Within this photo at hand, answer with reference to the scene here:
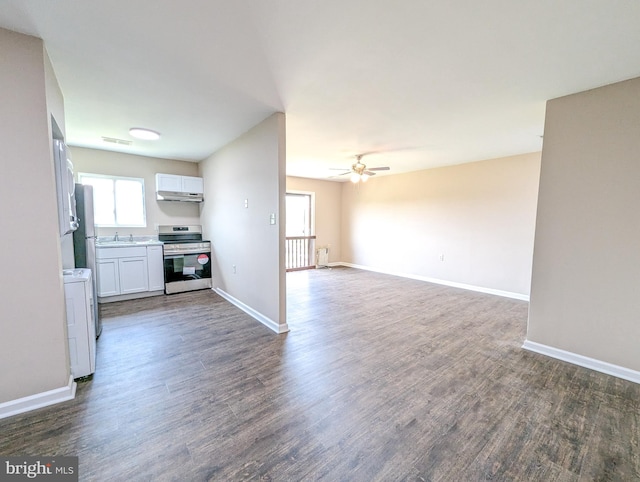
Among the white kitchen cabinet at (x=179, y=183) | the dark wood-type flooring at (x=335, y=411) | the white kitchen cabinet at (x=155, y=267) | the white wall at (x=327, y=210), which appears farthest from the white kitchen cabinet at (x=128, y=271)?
the white wall at (x=327, y=210)

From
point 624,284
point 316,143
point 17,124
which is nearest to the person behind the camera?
point 17,124

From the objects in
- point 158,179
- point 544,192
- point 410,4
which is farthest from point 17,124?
point 544,192

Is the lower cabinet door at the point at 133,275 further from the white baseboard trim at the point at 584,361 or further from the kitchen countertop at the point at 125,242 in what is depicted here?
the white baseboard trim at the point at 584,361

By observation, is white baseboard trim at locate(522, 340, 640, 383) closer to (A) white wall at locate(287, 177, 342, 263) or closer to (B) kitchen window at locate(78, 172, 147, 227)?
(A) white wall at locate(287, 177, 342, 263)

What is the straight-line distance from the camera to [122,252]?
13.9 feet

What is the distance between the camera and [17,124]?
1.71m

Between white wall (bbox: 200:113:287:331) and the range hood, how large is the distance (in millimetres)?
370

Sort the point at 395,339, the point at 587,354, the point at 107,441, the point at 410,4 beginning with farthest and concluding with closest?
the point at 395,339, the point at 587,354, the point at 107,441, the point at 410,4

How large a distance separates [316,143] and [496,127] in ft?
7.87

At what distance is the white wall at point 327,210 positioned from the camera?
7.32 metres

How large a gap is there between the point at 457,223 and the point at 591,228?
3.04 m

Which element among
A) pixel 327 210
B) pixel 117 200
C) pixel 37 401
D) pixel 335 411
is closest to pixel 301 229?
pixel 327 210

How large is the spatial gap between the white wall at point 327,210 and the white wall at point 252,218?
2.95 m

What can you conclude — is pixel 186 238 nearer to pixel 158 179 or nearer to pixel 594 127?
pixel 158 179
